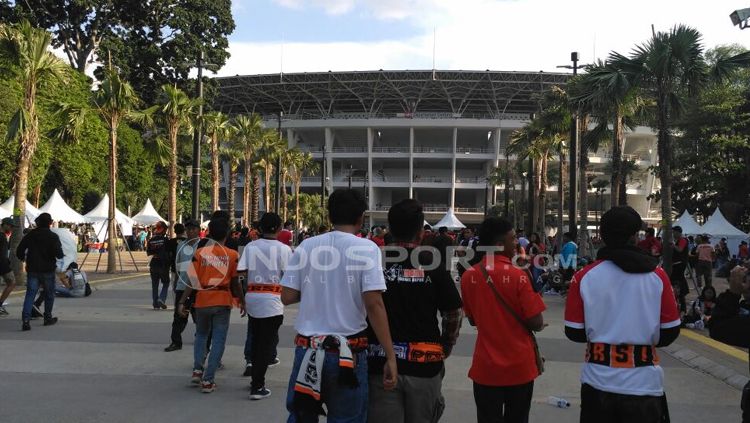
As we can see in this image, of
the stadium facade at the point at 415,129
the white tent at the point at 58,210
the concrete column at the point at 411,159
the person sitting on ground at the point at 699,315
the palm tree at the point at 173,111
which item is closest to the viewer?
the person sitting on ground at the point at 699,315

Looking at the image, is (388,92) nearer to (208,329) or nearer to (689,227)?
(689,227)

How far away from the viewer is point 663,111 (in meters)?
15.3

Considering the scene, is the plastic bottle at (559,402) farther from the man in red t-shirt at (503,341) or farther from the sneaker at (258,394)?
the sneaker at (258,394)

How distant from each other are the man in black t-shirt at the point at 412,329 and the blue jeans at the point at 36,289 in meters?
8.41

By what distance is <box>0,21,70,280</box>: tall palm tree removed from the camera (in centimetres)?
1659

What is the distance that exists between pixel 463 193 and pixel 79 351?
7996cm

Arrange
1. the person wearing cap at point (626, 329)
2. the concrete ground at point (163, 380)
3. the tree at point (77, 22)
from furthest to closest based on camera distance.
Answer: the tree at point (77, 22)
the concrete ground at point (163, 380)
the person wearing cap at point (626, 329)

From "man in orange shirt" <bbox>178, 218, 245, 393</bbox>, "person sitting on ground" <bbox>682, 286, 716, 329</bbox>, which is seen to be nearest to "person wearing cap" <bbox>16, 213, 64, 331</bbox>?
"man in orange shirt" <bbox>178, 218, 245, 393</bbox>

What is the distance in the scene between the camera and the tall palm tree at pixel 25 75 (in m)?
16.6

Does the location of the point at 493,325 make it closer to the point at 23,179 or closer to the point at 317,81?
the point at 23,179

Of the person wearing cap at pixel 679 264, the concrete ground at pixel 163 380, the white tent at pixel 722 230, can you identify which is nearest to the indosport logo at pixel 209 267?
the concrete ground at pixel 163 380

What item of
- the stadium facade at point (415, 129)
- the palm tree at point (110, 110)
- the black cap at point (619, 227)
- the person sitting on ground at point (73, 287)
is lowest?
the person sitting on ground at point (73, 287)

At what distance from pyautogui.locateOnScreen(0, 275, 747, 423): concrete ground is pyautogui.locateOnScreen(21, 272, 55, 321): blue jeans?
1.09ft

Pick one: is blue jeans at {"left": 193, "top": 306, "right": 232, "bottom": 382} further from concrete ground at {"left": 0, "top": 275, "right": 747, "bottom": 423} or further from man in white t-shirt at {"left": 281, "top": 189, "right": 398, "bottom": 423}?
man in white t-shirt at {"left": 281, "top": 189, "right": 398, "bottom": 423}
